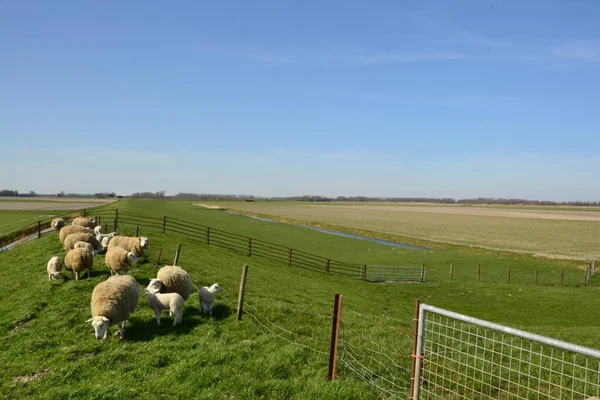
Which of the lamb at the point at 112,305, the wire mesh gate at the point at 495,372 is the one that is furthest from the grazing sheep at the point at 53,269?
the wire mesh gate at the point at 495,372

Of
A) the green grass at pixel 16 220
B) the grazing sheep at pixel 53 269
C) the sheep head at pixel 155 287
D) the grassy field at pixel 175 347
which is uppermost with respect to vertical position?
the sheep head at pixel 155 287

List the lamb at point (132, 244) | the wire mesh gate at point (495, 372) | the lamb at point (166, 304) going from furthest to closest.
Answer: the lamb at point (132, 244), the lamb at point (166, 304), the wire mesh gate at point (495, 372)

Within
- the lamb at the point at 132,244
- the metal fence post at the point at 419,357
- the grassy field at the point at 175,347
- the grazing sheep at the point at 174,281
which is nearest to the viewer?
the metal fence post at the point at 419,357

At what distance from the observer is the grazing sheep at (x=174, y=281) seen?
11366 millimetres

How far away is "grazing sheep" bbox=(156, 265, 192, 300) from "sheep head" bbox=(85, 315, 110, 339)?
2130 mm

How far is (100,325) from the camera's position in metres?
9.13

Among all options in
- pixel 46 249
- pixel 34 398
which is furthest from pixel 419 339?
pixel 46 249

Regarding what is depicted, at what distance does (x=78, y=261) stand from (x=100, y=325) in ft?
19.7

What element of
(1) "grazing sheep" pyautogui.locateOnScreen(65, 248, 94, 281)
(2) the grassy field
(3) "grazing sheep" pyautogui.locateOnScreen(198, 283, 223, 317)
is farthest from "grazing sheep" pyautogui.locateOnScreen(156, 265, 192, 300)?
(1) "grazing sheep" pyautogui.locateOnScreen(65, 248, 94, 281)

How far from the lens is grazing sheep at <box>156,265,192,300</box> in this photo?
37.3ft

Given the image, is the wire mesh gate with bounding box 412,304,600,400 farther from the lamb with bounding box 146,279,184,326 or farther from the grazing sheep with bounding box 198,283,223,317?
the lamb with bounding box 146,279,184,326

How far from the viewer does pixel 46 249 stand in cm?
2061

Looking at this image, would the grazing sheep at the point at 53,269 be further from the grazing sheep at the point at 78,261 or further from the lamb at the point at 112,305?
the lamb at the point at 112,305

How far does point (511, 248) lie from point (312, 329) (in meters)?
47.1
